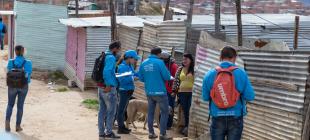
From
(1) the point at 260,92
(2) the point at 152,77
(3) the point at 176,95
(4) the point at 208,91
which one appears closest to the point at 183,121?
(3) the point at 176,95

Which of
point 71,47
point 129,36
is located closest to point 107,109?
point 129,36

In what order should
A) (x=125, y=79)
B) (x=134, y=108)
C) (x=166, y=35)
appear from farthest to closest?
(x=166, y=35) → (x=134, y=108) → (x=125, y=79)

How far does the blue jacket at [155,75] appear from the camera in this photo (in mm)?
10086

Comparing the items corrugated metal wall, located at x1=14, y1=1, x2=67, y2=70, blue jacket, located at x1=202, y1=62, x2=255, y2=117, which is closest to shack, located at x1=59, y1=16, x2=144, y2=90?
corrugated metal wall, located at x1=14, y1=1, x2=67, y2=70

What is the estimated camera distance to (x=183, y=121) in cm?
1172

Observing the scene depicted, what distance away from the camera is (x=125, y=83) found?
10914 millimetres

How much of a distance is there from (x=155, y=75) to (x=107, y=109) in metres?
0.97

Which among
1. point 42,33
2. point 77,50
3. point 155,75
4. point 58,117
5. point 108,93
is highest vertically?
point 42,33

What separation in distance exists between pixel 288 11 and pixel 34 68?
9.13 metres

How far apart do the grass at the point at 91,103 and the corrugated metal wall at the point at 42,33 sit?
6.28m

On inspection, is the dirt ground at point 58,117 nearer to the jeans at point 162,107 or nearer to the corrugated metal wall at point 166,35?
the jeans at point 162,107

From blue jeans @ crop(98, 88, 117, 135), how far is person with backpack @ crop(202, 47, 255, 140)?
331 centimetres

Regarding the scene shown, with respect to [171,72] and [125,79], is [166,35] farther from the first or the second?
[125,79]

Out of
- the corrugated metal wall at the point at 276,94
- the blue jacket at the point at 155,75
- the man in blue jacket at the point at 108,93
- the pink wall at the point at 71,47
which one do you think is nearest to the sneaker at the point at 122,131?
the man in blue jacket at the point at 108,93
